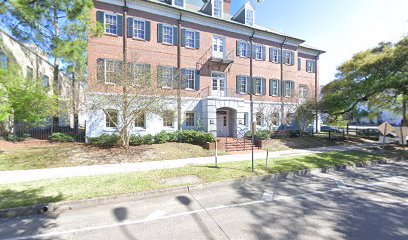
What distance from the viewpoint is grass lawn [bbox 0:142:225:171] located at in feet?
29.3

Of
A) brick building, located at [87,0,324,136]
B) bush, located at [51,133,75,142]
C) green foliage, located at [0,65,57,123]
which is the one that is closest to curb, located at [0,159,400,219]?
brick building, located at [87,0,324,136]

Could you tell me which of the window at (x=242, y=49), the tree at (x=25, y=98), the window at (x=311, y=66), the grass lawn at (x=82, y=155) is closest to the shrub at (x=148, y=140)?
the grass lawn at (x=82, y=155)

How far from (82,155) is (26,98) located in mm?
5365

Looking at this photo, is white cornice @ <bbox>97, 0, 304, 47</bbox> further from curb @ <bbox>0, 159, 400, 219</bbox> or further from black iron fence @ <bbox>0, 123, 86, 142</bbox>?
curb @ <bbox>0, 159, 400, 219</bbox>

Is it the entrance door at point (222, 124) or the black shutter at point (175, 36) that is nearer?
the black shutter at point (175, 36)

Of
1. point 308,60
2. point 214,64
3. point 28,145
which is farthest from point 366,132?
point 28,145

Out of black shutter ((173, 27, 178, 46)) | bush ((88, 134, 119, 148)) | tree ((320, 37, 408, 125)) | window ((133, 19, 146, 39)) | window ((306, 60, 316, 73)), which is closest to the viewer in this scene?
bush ((88, 134, 119, 148))

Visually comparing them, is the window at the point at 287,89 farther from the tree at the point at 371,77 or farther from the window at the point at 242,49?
the window at the point at 242,49

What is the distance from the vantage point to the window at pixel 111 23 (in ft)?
47.9

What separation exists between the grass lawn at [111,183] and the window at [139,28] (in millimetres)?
12033

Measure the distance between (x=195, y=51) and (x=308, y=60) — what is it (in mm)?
16299

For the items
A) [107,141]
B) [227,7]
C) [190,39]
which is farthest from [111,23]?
[227,7]

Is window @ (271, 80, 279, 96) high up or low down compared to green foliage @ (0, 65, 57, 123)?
up

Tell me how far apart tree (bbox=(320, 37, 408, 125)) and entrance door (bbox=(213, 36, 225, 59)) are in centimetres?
1019
